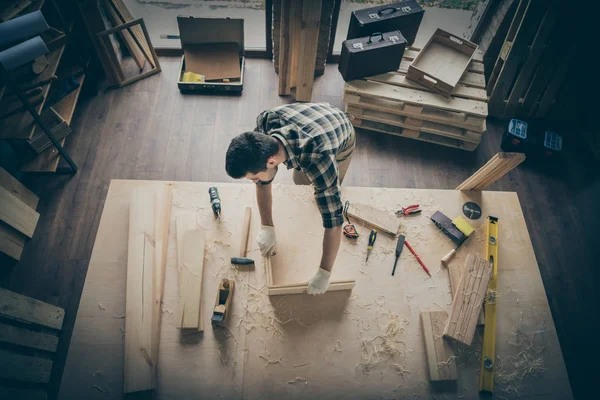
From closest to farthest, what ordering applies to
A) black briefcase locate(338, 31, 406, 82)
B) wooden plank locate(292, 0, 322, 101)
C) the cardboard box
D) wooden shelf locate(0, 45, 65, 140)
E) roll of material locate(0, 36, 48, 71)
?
roll of material locate(0, 36, 48, 71), wooden shelf locate(0, 45, 65, 140), wooden plank locate(292, 0, 322, 101), black briefcase locate(338, 31, 406, 82), the cardboard box

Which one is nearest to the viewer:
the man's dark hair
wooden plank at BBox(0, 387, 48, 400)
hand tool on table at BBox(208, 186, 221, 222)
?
the man's dark hair

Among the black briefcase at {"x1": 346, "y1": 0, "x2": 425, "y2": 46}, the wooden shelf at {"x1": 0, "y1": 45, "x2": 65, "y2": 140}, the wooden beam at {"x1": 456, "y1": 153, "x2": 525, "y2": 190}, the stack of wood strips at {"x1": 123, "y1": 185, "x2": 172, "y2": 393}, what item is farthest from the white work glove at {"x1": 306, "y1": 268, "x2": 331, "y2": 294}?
the wooden shelf at {"x1": 0, "y1": 45, "x2": 65, "y2": 140}

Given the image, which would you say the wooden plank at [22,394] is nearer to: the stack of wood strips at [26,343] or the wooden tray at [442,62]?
the stack of wood strips at [26,343]

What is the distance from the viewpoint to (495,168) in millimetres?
2424

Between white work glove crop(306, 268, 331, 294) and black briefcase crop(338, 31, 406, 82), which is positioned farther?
black briefcase crop(338, 31, 406, 82)

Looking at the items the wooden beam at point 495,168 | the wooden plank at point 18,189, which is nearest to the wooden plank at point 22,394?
the wooden plank at point 18,189

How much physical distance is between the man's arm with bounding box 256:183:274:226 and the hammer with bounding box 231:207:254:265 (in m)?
0.10

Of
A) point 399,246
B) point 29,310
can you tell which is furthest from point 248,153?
point 29,310

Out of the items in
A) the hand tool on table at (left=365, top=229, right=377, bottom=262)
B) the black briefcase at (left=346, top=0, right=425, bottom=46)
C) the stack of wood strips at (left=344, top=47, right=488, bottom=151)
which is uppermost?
the black briefcase at (left=346, top=0, right=425, bottom=46)

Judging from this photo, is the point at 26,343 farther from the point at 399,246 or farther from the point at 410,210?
the point at 410,210

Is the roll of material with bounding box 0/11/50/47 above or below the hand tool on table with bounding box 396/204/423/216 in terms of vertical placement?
above

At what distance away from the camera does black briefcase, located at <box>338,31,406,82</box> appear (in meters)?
3.39

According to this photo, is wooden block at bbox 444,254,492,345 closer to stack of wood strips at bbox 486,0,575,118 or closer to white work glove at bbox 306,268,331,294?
white work glove at bbox 306,268,331,294

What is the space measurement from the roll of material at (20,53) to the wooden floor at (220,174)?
1.14 metres
